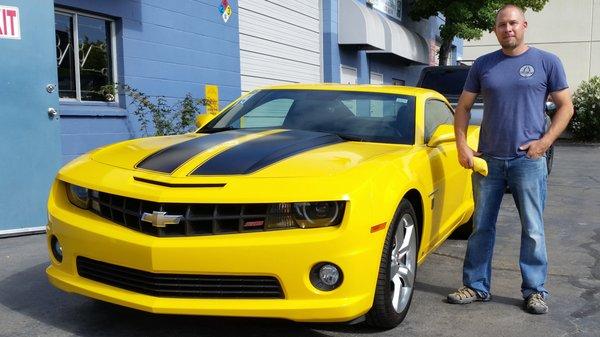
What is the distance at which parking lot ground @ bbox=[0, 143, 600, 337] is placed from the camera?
130 inches

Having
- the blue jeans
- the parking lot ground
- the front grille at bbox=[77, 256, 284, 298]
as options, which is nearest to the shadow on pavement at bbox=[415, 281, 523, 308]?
the parking lot ground

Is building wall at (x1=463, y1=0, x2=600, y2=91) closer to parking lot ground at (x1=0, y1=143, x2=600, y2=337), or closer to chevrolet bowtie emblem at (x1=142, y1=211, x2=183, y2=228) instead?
parking lot ground at (x1=0, y1=143, x2=600, y2=337)

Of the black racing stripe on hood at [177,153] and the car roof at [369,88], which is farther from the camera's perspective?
the car roof at [369,88]

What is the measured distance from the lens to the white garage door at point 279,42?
10.4 m

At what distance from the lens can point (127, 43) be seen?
24.6ft

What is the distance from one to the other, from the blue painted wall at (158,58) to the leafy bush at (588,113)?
52.8ft

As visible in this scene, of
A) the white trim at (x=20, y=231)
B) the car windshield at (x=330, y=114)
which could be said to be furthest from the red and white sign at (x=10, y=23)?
the car windshield at (x=330, y=114)

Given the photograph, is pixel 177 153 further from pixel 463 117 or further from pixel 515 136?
pixel 515 136

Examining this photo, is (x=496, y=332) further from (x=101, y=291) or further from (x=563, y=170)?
(x=563, y=170)

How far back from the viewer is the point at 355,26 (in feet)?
43.9

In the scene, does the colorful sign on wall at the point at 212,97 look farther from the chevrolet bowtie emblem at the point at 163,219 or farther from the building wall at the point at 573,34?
the building wall at the point at 573,34

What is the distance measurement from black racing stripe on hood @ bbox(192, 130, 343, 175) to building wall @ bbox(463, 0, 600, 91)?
870 inches

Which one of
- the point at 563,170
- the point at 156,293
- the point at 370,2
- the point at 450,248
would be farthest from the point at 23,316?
the point at 370,2

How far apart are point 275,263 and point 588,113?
21574mm
